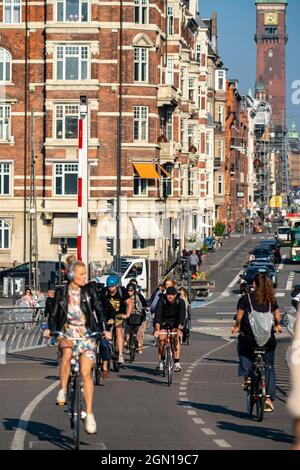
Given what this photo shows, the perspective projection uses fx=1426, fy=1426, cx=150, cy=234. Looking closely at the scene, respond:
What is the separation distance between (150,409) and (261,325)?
2.34 m

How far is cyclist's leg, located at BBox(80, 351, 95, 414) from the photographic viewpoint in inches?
558

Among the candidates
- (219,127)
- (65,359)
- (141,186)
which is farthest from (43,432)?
(219,127)

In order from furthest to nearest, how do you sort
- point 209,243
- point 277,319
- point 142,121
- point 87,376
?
point 209,243 < point 142,121 < point 277,319 < point 87,376

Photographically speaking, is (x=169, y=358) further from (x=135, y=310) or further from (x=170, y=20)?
(x=170, y=20)

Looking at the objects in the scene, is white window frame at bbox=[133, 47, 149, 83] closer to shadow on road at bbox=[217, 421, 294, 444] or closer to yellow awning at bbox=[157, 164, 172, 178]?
yellow awning at bbox=[157, 164, 172, 178]

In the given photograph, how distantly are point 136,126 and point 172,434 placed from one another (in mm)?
53745

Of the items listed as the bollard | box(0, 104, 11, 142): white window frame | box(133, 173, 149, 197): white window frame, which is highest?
box(0, 104, 11, 142): white window frame

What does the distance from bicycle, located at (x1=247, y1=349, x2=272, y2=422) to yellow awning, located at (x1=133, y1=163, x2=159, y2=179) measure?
50.4m

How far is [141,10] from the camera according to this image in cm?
6912

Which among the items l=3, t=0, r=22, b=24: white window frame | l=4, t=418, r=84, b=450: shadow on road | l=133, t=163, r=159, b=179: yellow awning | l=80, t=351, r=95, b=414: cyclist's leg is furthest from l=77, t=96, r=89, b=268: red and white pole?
l=3, t=0, r=22, b=24: white window frame

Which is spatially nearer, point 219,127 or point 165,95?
point 165,95
